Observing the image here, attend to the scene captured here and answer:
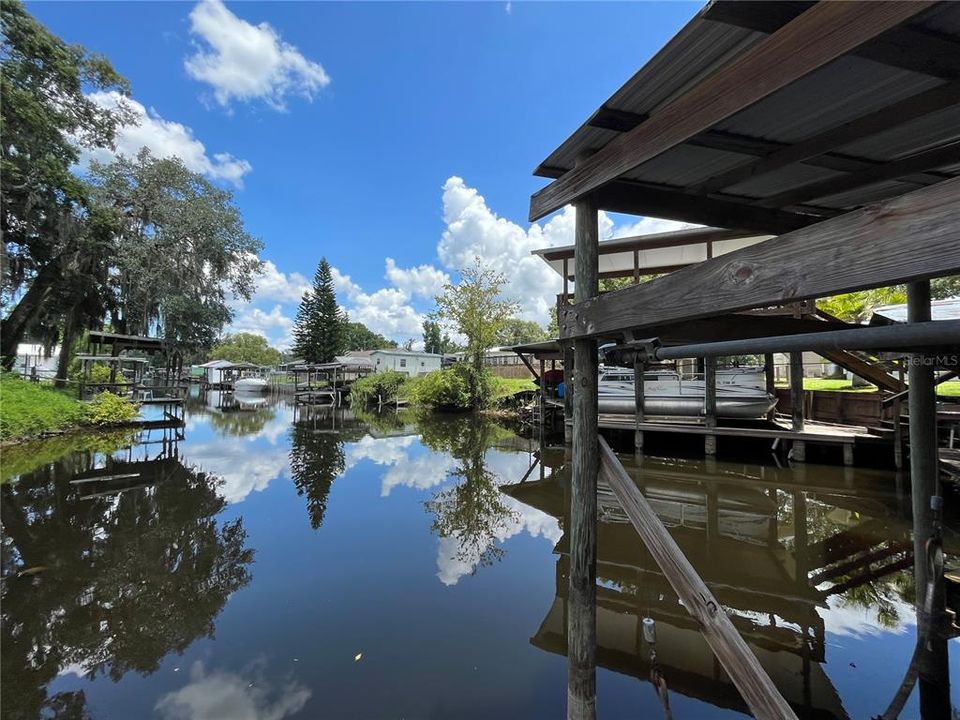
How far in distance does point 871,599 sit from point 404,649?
4769 mm

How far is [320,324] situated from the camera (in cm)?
4559

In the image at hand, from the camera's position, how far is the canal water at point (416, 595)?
3436mm

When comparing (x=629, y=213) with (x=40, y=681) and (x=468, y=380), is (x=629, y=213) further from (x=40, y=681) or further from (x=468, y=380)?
(x=468, y=380)

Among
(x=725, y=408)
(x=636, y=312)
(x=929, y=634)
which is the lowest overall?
(x=929, y=634)

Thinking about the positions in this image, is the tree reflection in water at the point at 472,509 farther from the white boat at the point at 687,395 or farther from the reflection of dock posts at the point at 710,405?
the reflection of dock posts at the point at 710,405

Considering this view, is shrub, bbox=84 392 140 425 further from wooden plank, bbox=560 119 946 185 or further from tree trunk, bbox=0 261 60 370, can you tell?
wooden plank, bbox=560 119 946 185

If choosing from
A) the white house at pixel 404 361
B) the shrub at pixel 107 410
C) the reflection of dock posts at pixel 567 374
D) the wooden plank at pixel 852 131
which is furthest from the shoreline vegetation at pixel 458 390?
the wooden plank at pixel 852 131

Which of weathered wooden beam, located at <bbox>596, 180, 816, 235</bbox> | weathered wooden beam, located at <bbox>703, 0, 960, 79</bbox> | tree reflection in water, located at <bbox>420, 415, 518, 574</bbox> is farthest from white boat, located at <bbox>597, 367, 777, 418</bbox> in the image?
weathered wooden beam, located at <bbox>703, 0, 960, 79</bbox>

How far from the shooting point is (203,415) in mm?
23062

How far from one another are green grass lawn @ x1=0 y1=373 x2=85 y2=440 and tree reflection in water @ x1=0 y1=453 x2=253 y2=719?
16.8 ft

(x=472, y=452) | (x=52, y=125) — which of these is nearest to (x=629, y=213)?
(x=472, y=452)

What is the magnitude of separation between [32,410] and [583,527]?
57.3 feet

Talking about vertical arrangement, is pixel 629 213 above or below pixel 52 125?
below

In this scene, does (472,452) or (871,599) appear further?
(472,452)
